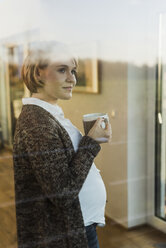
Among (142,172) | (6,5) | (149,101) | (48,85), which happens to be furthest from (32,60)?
(142,172)

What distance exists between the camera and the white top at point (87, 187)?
59 centimetres

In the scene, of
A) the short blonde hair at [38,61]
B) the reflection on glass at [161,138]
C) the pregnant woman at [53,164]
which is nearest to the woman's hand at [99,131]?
the pregnant woman at [53,164]

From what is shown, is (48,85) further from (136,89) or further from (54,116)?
(136,89)

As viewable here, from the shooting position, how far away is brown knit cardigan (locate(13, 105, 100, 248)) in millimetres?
533

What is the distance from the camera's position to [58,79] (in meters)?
0.60

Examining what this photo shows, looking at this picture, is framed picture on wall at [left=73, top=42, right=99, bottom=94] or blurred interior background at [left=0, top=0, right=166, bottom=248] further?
framed picture on wall at [left=73, top=42, right=99, bottom=94]

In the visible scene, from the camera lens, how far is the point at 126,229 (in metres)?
1.36

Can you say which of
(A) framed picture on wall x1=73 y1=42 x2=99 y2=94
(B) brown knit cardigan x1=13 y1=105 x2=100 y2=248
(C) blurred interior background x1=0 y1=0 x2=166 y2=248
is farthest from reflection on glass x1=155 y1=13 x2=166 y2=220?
(B) brown knit cardigan x1=13 y1=105 x2=100 y2=248

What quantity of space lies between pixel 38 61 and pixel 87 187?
25 cm

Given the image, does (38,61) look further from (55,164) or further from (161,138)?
(161,138)

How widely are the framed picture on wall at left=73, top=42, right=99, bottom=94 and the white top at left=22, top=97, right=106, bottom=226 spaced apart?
21cm

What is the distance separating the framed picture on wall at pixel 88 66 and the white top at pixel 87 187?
0.21 meters

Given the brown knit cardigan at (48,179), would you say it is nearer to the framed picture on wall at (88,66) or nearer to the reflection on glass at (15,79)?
the reflection on glass at (15,79)

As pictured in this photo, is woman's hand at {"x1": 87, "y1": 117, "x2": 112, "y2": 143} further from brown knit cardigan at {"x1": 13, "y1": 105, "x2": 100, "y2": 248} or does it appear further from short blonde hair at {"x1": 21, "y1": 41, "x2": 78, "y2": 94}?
short blonde hair at {"x1": 21, "y1": 41, "x2": 78, "y2": 94}
